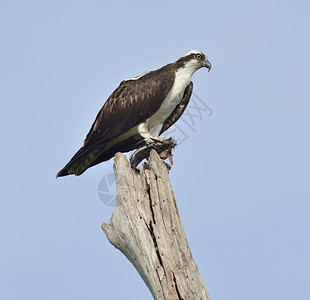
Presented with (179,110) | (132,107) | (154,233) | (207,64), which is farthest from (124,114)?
(154,233)

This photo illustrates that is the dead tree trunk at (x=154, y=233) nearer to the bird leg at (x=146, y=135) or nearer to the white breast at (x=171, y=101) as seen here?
the bird leg at (x=146, y=135)

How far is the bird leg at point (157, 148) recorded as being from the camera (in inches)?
341

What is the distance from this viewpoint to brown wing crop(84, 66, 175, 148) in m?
9.33

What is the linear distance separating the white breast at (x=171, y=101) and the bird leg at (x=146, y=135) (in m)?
0.19

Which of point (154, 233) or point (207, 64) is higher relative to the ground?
point (207, 64)

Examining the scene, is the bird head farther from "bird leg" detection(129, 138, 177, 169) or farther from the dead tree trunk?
the dead tree trunk

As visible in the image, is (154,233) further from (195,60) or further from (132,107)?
(195,60)

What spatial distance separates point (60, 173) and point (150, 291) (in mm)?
3342

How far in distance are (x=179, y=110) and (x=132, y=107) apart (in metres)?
0.94

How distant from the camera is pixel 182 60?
9.85 meters

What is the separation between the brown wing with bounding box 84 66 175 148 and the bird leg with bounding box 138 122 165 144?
0.09 m

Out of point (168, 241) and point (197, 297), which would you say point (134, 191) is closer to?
point (168, 241)

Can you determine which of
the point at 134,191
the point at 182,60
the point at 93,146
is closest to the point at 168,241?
the point at 134,191

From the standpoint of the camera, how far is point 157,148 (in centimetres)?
893
